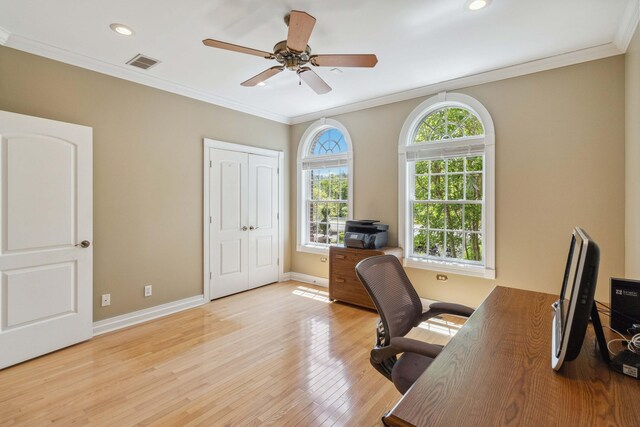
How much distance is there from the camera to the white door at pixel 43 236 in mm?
2486

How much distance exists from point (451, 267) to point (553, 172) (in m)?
1.41

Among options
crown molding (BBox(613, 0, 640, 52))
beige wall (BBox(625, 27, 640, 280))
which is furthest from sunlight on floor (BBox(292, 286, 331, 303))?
crown molding (BBox(613, 0, 640, 52))

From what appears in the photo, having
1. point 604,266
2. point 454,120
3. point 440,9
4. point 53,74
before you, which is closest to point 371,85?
point 454,120

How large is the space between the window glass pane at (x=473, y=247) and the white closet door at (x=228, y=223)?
2.98 metres

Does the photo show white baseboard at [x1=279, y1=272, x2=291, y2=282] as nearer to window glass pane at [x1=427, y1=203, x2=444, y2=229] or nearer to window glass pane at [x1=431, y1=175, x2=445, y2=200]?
window glass pane at [x1=427, y1=203, x2=444, y2=229]

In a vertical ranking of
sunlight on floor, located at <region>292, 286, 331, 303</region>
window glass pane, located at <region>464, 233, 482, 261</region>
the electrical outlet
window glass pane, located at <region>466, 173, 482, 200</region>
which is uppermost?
window glass pane, located at <region>466, 173, 482, 200</region>

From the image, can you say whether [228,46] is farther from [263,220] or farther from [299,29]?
[263,220]

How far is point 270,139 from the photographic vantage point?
16.1 feet

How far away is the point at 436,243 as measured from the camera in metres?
3.84

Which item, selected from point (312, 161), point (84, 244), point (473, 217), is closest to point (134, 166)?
point (84, 244)

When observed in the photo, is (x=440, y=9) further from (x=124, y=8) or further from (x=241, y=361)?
(x=241, y=361)

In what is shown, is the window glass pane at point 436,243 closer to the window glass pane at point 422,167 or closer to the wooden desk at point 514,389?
the window glass pane at point 422,167

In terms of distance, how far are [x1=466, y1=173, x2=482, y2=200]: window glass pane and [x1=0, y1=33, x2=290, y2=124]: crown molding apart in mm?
3138

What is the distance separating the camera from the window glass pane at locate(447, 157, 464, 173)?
363 cm
